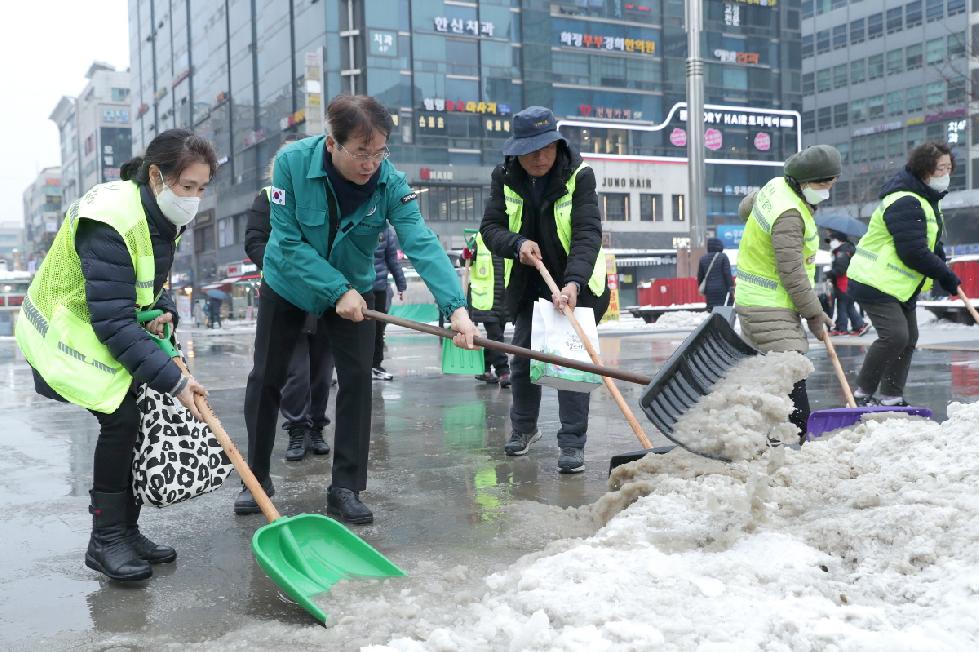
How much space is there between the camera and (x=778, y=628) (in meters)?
2.42

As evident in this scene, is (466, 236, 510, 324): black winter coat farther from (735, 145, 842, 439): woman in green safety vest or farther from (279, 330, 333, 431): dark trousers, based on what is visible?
(735, 145, 842, 439): woman in green safety vest

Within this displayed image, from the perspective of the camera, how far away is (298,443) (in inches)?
224

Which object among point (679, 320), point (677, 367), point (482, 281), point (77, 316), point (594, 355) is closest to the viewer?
point (77, 316)

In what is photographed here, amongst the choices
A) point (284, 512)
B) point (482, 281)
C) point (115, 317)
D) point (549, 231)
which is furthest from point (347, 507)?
point (482, 281)

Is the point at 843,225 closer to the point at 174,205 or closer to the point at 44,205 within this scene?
the point at 174,205

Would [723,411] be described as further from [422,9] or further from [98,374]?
[422,9]

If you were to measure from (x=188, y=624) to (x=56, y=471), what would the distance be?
291 cm

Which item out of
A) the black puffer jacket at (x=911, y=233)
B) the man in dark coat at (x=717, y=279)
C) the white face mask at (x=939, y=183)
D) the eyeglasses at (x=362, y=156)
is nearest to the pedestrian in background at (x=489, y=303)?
the black puffer jacket at (x=911, y=233)

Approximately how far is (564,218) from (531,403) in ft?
3.71

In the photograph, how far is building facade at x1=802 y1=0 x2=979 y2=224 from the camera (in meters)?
61.3

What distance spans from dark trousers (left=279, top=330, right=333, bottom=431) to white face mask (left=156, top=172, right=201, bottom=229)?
2.23 m

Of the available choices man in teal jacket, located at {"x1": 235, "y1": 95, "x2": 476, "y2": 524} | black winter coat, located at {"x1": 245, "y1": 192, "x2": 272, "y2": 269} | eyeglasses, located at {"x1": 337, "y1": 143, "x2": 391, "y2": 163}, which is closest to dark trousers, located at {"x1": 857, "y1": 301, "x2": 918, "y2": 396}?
man in teal jacket, located at {"x1": 235, "y1": 95, "x2": 476, "y2": 524}

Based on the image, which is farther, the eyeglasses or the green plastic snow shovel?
the eyeglasses

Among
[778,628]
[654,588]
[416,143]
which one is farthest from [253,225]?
[416,143]
